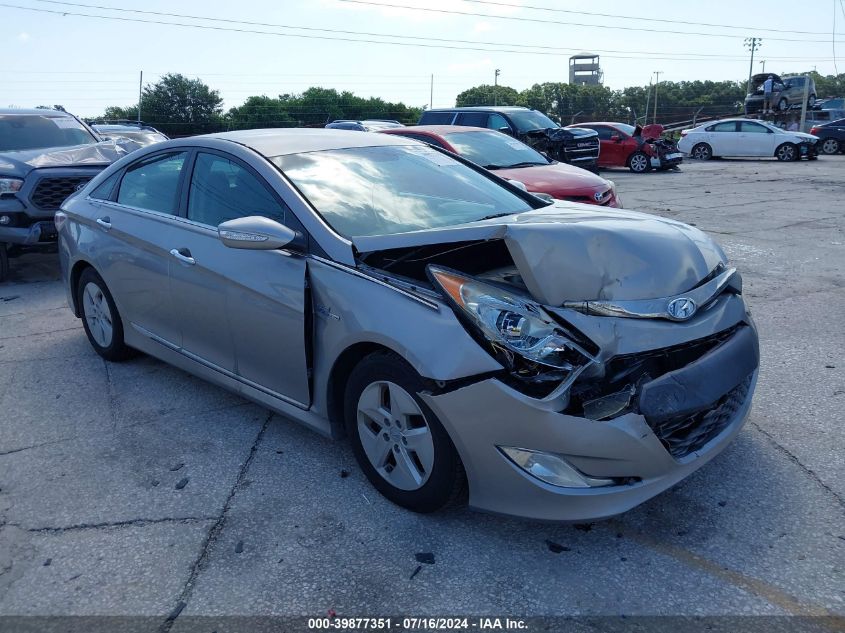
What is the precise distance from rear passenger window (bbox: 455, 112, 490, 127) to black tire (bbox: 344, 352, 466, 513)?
12.0m

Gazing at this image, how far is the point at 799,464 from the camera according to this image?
3.62 meters

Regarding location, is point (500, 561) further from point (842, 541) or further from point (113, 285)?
point (113, 285)

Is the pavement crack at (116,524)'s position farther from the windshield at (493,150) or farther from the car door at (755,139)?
the car door at (755,139)

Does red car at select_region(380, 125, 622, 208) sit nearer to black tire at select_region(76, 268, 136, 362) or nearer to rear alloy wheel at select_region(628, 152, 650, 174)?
black tire at select_region(76, 268, 136, 362)

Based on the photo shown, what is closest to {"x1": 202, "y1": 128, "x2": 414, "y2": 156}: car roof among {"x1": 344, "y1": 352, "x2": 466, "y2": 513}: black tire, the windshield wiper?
the windshield wiper

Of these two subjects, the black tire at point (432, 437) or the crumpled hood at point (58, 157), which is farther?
the crumpled hood at point (58, 157)

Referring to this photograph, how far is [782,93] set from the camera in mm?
35250

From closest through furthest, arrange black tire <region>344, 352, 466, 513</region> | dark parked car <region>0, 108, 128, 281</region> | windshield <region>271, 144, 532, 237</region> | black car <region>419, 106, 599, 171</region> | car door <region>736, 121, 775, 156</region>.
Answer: black tire <region>344, 352, 466, 513</region> < windshield <region>271, 144, 532, 237</region> < dark parked car <region>0, 108, 128, 281</region> < black car <region>419, 106, 599, 171</region> < car door <region>736, 121, 775, 156</region>

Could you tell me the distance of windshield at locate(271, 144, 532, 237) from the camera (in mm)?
3807

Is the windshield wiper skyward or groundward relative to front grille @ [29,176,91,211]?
skyward

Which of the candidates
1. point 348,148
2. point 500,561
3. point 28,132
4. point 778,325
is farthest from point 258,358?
point 28,132

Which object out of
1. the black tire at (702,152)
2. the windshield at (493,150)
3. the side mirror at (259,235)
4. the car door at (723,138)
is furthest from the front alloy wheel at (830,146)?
the side mirror at (259,235)

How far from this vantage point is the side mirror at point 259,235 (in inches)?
138

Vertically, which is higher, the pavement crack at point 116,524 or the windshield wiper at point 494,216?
the windshield wiper at point 494,216
